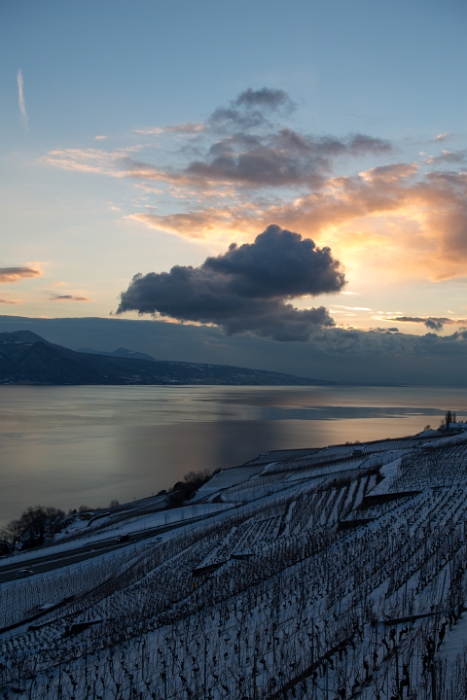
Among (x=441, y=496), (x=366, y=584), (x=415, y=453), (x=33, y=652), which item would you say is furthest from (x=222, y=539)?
(x=415, y=453)

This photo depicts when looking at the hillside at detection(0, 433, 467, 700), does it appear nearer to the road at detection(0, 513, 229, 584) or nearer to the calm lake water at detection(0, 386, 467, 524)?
the road at detection(0, 513, 229, 584)

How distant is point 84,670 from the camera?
24.8 ft

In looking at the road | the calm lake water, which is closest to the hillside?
the road

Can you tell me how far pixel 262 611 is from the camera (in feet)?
28.1

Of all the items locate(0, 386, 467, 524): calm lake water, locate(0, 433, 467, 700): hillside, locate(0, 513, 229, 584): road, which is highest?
locate(0, 433, 467, 700): hillside

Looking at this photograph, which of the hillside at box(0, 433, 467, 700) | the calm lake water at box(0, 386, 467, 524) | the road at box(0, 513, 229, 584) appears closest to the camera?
the hillside at box(0, 433, 467, 700)

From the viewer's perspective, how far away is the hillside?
5.65 m

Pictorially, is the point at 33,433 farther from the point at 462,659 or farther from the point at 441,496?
the point at 462,659

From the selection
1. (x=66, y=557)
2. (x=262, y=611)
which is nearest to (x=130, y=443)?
(x=66, y=557)

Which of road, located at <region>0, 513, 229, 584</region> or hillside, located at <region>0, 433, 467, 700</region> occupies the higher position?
hillside, located at <region>0, 433, 467, 700</region>

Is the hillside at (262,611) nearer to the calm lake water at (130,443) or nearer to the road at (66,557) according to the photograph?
the road at (66,557)

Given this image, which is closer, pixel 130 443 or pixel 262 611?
pixel 262 611

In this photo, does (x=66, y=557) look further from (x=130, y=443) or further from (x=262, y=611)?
(x=130, y=443)

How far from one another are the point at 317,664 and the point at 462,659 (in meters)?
1.54
